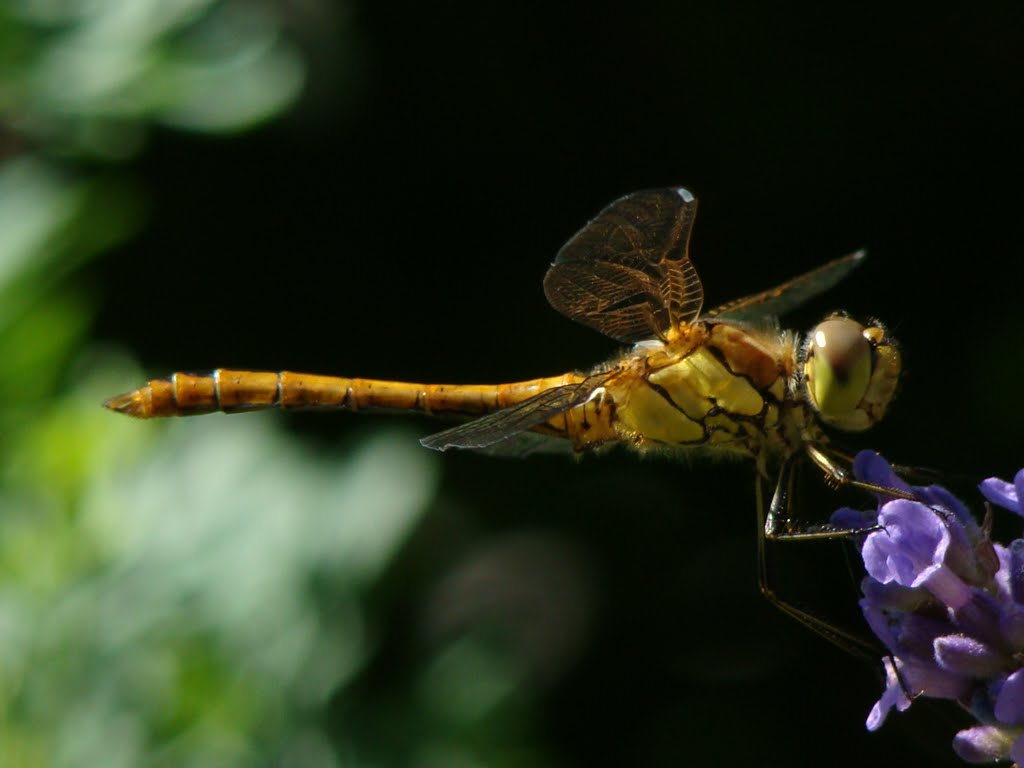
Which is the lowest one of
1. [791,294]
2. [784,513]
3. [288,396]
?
[784,513]

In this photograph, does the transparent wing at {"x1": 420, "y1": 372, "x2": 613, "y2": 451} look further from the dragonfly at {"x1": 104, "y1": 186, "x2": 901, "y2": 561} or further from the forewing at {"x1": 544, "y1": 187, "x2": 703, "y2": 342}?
the forewing at {"x1": 544, "y1": 187, "x2": 703, "y2": 342}

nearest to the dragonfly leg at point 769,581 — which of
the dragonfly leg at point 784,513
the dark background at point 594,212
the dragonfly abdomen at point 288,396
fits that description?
the dragonfly leg at point 784,513

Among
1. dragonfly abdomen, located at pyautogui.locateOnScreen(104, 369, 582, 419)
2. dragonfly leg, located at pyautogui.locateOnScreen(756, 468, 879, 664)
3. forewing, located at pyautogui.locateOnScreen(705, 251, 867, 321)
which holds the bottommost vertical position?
dragonfly leg, located at pyautogui.locateOnScreen(756, 468, 879, 664)

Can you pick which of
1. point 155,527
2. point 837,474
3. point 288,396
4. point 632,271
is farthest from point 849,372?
point 155,527

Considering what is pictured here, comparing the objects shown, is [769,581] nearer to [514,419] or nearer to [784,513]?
[784,513]

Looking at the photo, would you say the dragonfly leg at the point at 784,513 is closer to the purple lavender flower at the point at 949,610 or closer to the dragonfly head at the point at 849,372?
the dragonfly head at the point at 849,372

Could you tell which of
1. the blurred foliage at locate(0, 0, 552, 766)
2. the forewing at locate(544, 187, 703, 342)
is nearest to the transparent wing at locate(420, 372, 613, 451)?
the forewing at locate(544, 187, 703, 342)
